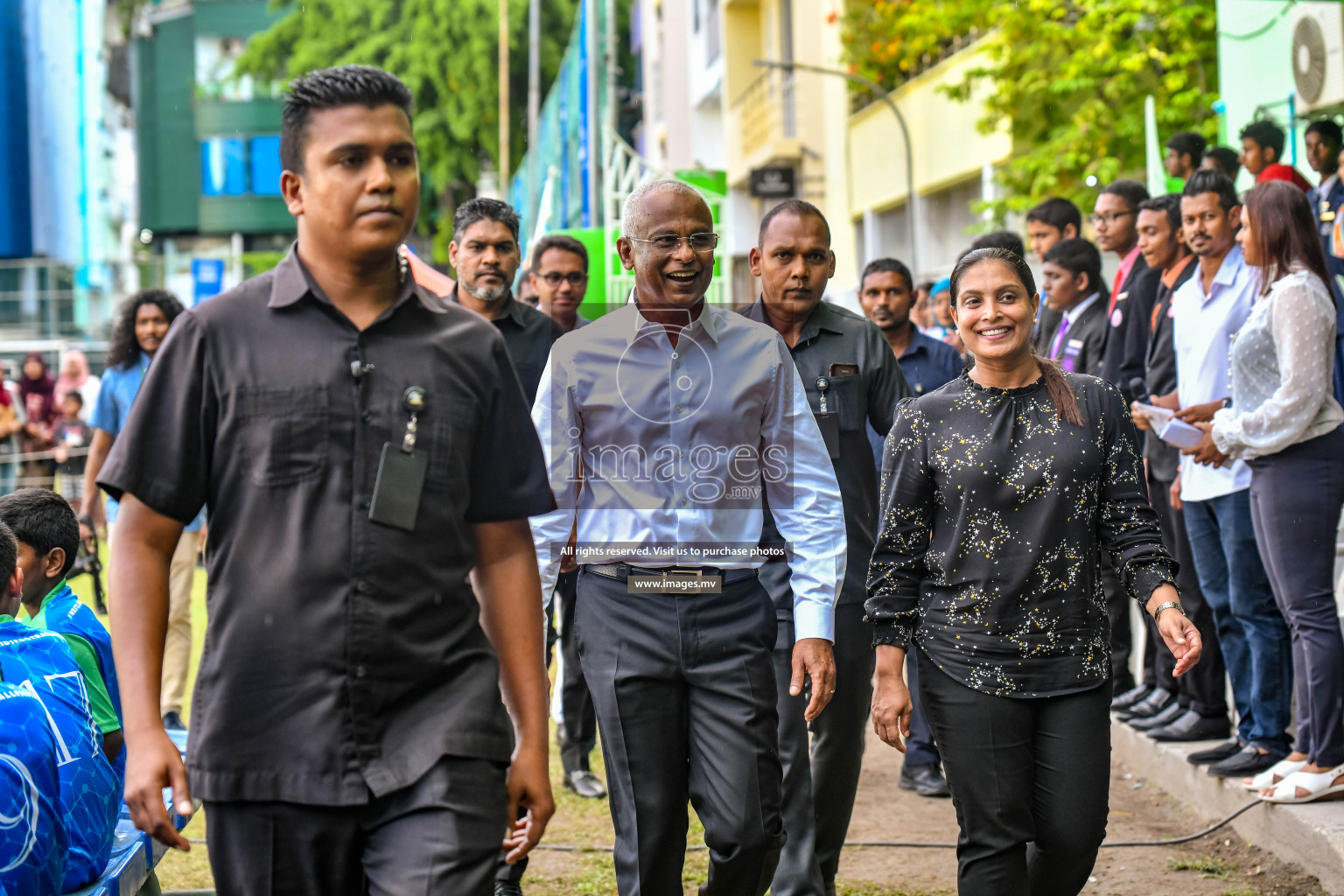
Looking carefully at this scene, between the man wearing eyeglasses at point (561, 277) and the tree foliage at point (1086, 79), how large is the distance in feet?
27.3

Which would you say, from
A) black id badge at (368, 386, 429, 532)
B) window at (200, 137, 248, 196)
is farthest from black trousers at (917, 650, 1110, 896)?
window at (200, 137, 248, 196)

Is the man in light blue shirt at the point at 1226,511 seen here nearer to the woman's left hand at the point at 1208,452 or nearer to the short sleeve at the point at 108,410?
the woman's left hand at the point at 1208,452

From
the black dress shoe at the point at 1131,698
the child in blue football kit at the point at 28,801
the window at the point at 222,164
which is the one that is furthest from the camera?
the window at the point at 222,164

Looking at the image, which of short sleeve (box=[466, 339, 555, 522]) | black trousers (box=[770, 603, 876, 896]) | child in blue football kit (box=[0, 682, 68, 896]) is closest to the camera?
short sleeve (box=[466, 339, 555, 522])

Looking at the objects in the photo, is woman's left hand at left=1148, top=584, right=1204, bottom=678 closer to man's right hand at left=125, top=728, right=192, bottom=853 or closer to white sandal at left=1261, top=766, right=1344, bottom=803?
white sandal at left=1261, top=766, right=1344, bottom=803

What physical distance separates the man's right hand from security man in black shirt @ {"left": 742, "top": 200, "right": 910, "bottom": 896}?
2512 mm

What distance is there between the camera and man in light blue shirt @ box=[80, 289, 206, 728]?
8.18 metres

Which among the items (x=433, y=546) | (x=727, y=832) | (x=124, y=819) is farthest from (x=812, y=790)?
(x=433, y=546)

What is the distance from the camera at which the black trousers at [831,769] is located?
4.71 m

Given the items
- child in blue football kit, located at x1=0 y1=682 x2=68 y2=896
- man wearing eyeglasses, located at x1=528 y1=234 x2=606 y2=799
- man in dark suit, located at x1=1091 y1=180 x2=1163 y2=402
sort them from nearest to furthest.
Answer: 1. child in blue football kit, located at x1=0 y1=682 x2=68 y2=896
2. man wearing eyeglasses, located at x1=528 y1=234 x2=606 y2=799
3. man in dark suit, located at x1=1091 y1=180 x2=1163 y2=402

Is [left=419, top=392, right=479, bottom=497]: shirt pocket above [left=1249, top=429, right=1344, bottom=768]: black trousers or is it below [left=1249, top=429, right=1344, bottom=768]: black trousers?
above

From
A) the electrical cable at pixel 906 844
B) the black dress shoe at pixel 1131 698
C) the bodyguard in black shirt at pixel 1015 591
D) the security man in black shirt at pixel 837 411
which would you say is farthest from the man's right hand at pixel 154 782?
the black dress shoe at pixel 1131 698

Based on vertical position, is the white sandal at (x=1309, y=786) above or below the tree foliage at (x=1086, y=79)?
below

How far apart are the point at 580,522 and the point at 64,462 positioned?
16.0 metres
